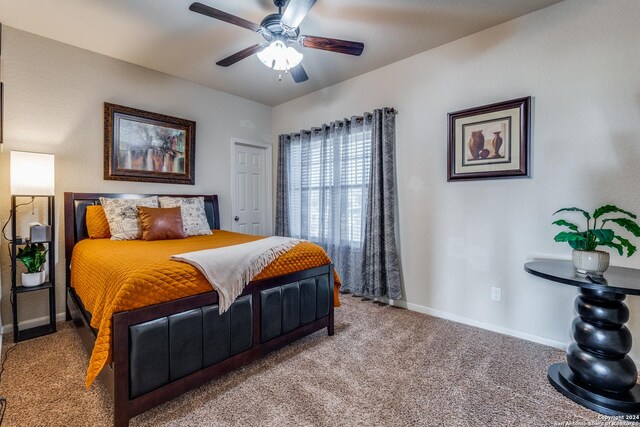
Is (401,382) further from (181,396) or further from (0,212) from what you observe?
(0,212)

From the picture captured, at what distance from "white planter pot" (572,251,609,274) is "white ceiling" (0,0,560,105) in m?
1.96

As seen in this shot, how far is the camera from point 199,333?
174cm

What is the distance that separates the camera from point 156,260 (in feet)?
5.85

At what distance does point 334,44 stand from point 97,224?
9.11 ft

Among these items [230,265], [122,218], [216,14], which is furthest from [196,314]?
[216,14]

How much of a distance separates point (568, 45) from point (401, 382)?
2.81 m

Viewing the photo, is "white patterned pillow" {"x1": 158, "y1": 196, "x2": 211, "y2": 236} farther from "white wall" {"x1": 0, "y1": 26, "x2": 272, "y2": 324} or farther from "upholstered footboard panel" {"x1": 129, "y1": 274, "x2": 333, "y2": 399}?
"upholstered footboard panel" {"x1": 129, "y1": 274, "x2": 333, "y2": 399}

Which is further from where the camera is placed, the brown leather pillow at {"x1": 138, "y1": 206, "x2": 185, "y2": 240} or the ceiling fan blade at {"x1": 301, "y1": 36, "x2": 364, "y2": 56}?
the brown leather pillow at {"x1": 138, "y1": 206, "x2": 185, "y2": 240}

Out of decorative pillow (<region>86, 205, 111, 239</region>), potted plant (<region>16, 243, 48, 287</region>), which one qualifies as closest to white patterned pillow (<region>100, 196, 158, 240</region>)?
decorative pillow (<region>86, 205, 111, 239</region>)

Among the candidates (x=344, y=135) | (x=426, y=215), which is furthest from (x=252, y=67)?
(x=426, y=215)

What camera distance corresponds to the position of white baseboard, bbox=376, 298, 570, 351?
7.74ft

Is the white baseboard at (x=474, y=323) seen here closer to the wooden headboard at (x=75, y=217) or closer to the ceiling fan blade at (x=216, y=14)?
the ceiling fan blade at (x=216, y=14)

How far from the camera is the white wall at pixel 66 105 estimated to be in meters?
2.65

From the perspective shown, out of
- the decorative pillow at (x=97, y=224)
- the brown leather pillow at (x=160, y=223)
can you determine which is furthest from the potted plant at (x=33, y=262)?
the brown leather pillow at (x=160, y=223)
